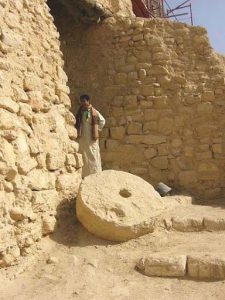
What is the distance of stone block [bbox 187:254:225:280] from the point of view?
141 inches

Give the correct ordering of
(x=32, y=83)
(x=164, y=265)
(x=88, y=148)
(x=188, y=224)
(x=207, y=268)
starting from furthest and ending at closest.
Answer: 1. (x=88, y=148)
2. (x=188, y=224)
3. (x=32, y=83)
4. (x=164, y=265)
5. (x=207, y=268)

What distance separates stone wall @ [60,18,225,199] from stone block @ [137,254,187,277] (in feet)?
9.97

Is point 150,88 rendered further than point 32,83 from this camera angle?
Yes

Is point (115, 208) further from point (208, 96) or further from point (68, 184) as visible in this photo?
point (208, 96)

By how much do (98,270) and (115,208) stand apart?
2.48 feet

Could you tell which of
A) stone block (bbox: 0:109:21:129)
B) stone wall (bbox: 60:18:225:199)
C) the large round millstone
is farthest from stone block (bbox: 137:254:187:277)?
stone wall (bbox: 60:18:225:199)

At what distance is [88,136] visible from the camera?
589 cm

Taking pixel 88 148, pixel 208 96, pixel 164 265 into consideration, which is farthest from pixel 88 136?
pixel 164 265

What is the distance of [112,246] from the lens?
4.25 m

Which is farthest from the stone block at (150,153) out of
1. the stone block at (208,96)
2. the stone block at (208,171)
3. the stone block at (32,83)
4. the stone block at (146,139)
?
the stone block at (32,83)

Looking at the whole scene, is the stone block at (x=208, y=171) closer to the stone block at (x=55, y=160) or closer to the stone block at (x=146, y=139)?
the stone block at (x=146, y=139)

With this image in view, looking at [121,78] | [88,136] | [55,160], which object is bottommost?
[55,160]

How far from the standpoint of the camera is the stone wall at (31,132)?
363 cm

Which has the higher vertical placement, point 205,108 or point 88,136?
point 205,108
